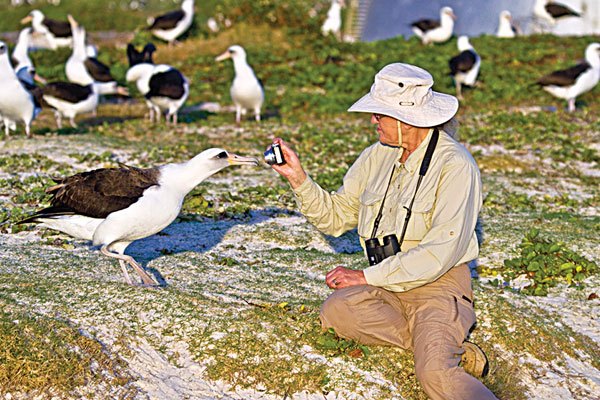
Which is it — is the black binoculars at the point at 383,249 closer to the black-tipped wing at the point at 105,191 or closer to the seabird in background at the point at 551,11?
the black-tipped wing at the point at 105,191

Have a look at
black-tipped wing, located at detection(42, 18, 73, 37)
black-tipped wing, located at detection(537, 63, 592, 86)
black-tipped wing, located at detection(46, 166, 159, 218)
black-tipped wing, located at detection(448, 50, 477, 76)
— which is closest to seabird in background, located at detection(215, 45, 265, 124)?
black-tipped wing, located at detection(448, 50, 477, 76)

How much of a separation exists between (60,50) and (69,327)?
18.9m

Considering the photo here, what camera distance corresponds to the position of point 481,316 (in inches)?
253

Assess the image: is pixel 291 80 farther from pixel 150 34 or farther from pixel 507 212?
pixel 507 212

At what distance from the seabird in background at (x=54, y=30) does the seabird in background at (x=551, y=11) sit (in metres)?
14.9

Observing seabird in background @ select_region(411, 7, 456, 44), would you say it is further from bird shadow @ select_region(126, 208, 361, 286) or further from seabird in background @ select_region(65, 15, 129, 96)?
bird shadow @ select_region(126, 208, 361, 286)

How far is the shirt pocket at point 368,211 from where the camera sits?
233 inches

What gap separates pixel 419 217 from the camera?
5641mm

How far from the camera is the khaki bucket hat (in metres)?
5.54

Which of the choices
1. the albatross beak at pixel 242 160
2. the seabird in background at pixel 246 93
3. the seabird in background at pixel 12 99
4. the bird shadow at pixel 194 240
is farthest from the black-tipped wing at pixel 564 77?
the albatross beak at pixel 242 160

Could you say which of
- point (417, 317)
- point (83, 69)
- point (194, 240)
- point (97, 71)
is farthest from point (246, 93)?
point (417, 317)

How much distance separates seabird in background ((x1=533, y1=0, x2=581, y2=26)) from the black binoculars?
24742mm

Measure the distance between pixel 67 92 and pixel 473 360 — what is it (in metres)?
11.8

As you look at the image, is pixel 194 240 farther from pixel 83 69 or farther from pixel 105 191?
pixel 83 69
